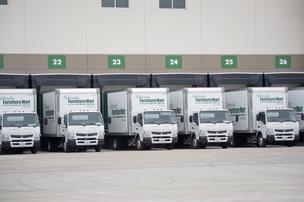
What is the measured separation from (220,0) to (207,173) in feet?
103

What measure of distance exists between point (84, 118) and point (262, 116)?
367 inches

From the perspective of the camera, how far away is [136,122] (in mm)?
41844

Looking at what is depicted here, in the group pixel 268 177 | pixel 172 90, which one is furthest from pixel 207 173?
pixel 172 90

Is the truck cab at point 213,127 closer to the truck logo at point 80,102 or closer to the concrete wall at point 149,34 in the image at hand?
the truck logo at point 80,102

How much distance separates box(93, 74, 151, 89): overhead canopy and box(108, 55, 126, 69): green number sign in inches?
133

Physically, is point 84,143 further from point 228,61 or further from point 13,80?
point 228,61

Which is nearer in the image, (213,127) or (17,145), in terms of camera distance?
(17,145)

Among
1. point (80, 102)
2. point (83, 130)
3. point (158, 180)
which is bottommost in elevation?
point (158, 180)

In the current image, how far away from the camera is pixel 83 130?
3988 centimetres

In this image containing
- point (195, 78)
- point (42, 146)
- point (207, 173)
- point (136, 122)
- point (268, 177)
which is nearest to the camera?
point (268, 177)

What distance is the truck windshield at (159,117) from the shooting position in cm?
4091

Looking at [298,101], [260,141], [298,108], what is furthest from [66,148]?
[298,101]

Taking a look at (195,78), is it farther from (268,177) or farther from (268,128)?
(268,177)

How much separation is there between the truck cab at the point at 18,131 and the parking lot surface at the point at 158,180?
368 inches
